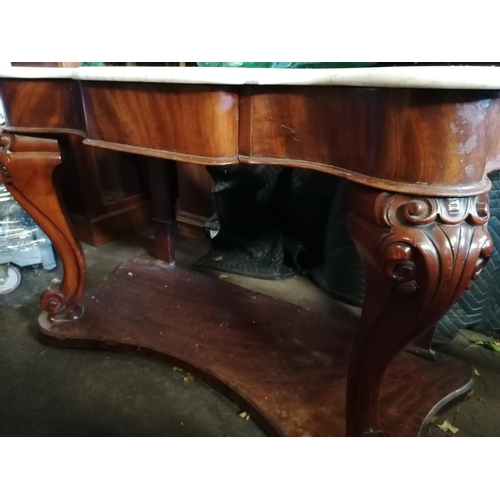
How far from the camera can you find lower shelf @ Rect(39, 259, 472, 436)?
0.78 m

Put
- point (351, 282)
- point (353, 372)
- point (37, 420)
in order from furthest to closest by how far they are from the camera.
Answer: point (351, 282) < point (37, 420) < point (353, 372)

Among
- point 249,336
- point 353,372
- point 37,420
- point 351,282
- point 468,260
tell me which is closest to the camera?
point 468,260

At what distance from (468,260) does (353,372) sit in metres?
0.24

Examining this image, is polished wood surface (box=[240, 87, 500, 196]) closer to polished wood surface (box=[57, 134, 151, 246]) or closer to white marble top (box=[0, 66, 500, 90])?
white marble top (box=[0, 66, 500, 90])

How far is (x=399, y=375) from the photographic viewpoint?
87cm

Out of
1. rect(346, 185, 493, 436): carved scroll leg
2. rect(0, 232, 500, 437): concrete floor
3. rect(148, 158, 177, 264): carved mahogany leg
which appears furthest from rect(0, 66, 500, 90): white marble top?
rect(0, 232, 500, 437): concrete floor

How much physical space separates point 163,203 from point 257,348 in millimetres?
580

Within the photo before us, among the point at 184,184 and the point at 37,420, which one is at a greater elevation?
the point at 184,184

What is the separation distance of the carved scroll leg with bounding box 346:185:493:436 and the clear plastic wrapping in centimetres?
119

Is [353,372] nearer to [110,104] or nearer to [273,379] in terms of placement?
[273,379]

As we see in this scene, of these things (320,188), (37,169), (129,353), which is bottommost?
(129,353)

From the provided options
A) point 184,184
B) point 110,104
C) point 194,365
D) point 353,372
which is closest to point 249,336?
point 194,365

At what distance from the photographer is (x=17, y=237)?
130cm
